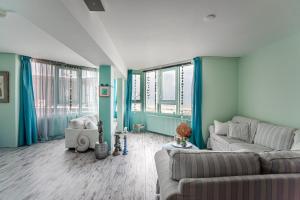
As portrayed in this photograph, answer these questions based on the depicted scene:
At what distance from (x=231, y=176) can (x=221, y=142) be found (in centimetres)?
249

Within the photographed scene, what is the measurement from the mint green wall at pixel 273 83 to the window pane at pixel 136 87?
3611mm

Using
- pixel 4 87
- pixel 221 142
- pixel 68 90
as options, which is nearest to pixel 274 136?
pixel 221 142

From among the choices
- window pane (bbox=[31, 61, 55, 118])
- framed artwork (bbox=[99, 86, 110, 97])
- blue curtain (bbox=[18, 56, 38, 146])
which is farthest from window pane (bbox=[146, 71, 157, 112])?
blue curtain (bbox=[18, 56, 38, 146])

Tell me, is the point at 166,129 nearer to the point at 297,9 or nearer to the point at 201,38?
the point at 201,38

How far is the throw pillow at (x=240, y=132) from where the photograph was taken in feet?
11.1

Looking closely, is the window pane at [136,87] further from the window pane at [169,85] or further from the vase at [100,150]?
the vase at [100,150]

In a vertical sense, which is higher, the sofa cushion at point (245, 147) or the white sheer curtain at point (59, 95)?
the white sheer curtain at point (59, 95)

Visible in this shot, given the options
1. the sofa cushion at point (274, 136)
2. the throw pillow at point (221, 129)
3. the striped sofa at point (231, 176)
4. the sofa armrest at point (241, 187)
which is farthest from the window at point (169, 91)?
the sofa armrest at point (241, 187)

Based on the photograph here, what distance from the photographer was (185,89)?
518 cm

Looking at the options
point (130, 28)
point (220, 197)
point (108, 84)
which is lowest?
point (220, 197)

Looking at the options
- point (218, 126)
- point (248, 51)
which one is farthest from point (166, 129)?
point (248, 51)

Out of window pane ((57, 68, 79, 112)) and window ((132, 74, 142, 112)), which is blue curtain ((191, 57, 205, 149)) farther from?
window pane ((57, 68, 79, 112))

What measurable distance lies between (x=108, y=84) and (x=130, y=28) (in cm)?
159

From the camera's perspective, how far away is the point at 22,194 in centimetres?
221
